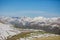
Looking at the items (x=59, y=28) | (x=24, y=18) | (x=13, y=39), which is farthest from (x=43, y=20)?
(x=13, y=39)

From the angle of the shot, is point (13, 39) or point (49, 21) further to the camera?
point (49, 21)

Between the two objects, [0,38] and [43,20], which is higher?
[0,38]

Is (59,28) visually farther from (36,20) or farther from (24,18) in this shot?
(24,18)

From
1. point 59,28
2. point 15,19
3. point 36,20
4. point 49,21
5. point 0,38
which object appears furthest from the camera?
point 15,19

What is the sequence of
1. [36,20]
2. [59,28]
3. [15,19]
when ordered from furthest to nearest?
[15,19] < [36,20] < [59,28]

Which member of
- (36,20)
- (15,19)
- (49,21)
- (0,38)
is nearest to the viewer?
(0,38)

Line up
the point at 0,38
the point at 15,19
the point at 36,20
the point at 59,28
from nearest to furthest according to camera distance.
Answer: the point at 0,38 < the point at 59,28 < the point at 36,20 < the point at 15,19

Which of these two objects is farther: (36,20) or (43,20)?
(36,20)

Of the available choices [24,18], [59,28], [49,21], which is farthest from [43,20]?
[59,28]

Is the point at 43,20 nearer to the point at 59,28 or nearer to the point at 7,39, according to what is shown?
the point at 59,28
